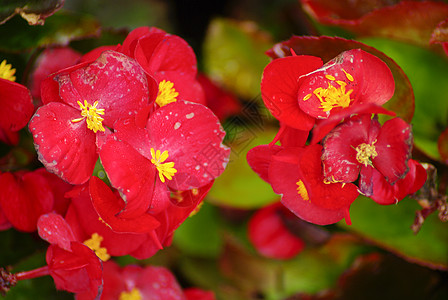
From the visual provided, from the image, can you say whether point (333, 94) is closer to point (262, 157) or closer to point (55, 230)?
point (262, 157)

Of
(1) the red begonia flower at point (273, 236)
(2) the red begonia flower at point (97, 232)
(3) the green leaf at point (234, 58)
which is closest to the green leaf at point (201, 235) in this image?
(1) the red begonia flower at point (273, 236)

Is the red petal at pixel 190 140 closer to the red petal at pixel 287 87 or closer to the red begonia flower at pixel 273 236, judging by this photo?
the red petal at pixel 287 87

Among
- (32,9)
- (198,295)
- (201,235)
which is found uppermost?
(32,9)

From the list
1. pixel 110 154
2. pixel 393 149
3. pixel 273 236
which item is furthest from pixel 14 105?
pixel 273 236

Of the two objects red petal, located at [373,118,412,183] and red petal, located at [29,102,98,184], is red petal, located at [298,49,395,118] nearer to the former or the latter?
red petal, located at [373,118,412,183]

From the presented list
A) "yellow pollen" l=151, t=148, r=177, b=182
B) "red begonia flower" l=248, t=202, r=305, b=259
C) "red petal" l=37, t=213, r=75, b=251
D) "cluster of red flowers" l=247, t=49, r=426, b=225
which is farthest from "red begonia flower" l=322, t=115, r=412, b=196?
"red begonia flower" l=248, t=202, r=305, b=259

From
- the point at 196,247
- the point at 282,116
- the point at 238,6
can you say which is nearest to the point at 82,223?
the point at 282,116

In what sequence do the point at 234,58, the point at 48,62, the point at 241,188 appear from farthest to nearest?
1. the point at 234,58
2. the point at 241,188
3. the point at 48,62
